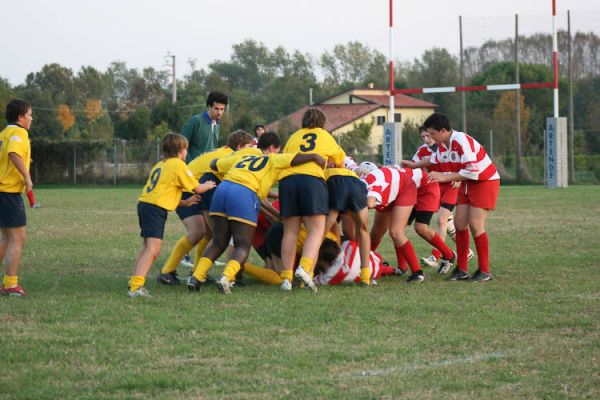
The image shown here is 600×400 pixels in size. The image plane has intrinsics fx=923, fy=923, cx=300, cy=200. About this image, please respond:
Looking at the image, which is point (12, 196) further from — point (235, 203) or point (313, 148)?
point (313, 148)

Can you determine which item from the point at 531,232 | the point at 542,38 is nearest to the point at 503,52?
the point at 542,38

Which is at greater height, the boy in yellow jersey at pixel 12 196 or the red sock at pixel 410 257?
the boy in yellow jersey at pixel 12 196

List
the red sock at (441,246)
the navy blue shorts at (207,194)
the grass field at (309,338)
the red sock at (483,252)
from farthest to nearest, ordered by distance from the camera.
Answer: the red sock at (441,246) → the navy blue shorts at (207,194) → the red sock at (483,252) → the grass field at (309,338)

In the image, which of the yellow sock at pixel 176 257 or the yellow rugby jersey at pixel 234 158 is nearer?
the yellow rugby jersey at pixel 234 158

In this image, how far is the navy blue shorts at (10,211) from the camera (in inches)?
311

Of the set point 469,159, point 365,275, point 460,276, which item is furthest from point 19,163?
point 460,276

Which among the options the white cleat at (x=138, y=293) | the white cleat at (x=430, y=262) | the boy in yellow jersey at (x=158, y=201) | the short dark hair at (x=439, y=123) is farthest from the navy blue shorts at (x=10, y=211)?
the white cleat at (x=430, y=262)

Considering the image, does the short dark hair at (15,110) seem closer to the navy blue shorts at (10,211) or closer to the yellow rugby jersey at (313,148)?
the navy blue shorts at (10,211)

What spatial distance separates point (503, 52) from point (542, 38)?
9.16 m

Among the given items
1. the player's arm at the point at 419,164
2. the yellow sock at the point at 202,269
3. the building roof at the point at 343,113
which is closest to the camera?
the yellow sock at the point at 202,269

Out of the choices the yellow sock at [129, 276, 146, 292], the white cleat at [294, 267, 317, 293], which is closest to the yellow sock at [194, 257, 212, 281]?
the yellow sock at [129, 276, 146, 292]

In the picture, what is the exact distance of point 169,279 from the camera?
878 centimetres

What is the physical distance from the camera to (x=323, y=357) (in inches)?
213

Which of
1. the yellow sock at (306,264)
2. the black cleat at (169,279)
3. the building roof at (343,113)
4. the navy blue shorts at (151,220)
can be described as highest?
the building roof at (343,113)
